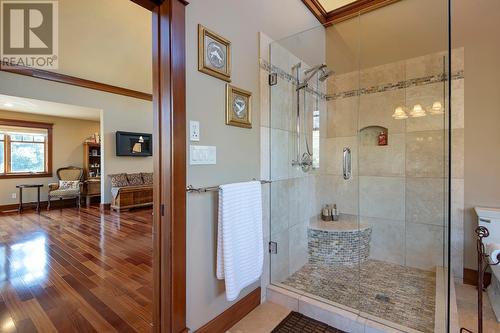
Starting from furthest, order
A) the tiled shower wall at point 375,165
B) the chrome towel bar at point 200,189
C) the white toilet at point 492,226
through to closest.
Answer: the tiled shower wall at point 375,165, the white toilet at point 492,226, the chrome towel bar at point 200,189

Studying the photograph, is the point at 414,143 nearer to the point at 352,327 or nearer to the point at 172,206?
the point at 352,327

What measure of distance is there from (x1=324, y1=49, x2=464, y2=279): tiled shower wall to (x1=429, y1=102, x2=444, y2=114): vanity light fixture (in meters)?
0.05

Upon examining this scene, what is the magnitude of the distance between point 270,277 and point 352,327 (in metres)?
0.73

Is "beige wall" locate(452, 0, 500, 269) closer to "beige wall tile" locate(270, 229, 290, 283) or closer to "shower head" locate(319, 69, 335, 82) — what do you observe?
"shower head" locate(319, 69, 335, 82)

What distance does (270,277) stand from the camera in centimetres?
215

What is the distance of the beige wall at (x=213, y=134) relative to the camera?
150 cm

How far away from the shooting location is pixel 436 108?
8.06 feet

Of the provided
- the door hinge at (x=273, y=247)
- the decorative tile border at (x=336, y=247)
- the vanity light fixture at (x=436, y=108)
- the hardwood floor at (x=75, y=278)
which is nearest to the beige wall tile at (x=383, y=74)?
the vanity light fixture at (x=436, y=108)

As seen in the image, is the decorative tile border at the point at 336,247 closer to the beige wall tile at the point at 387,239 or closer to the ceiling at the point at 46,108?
the beige wall tile at the point at 387,239

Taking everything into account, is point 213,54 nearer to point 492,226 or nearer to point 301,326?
point 301,326

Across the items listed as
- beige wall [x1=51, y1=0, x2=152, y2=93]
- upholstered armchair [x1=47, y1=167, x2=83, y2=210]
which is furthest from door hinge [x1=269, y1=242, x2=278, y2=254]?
upholstered armchair [x1=47, y1=167, x2=83, y2=210]

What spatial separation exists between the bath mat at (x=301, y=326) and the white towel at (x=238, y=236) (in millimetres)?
396

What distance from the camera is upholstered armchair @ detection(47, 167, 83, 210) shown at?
5.92 meters

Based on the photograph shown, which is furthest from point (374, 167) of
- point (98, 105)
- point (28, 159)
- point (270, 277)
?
point (28, 159)
